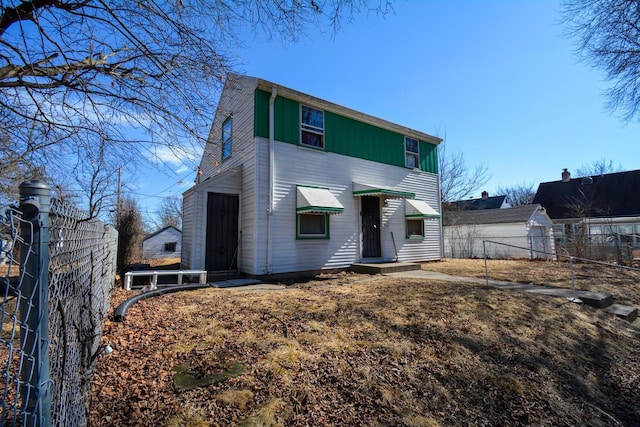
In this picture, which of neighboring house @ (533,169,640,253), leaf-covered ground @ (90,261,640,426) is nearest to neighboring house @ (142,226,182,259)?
leaf-covered ground @ (90,261,640,426)

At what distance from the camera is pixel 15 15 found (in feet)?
12.5

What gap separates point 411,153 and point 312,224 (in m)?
6.12

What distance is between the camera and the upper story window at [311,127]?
32.9ft

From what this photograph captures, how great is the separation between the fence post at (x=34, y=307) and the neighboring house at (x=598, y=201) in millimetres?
28529

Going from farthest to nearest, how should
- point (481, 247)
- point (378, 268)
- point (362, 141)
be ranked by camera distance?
point (481, 247)
point (362, 141)
point (378, 268)

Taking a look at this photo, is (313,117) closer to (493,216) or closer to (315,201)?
(315,201)

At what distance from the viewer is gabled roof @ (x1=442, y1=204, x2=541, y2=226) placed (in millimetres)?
21625

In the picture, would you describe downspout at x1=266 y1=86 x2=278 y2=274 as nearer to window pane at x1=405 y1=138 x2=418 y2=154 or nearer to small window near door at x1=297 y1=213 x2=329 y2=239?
small window near door at x1=297 y1=213 x2=329 y2=239

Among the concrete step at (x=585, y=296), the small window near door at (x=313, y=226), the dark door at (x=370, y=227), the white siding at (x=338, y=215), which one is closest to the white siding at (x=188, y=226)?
the white siding at (x=338, y=215)

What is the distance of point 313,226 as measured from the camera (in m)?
9.82

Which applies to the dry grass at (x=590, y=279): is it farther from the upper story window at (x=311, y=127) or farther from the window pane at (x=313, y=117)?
the window pane at (x=313, y=117)

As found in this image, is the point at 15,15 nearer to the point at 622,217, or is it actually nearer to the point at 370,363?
the point at 370,363

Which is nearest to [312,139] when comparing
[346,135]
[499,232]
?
[346,135]

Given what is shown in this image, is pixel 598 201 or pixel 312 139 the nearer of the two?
pixel 312 139
